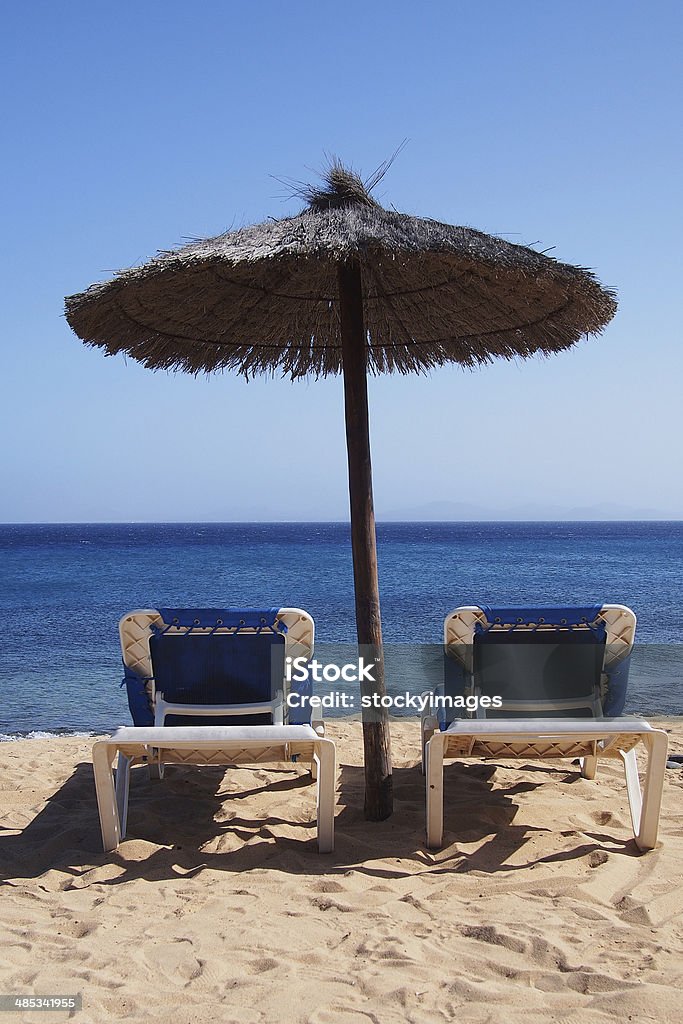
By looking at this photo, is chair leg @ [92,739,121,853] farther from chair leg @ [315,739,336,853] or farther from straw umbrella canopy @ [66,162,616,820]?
straw umbrella canopy @ [66,162,616,820]

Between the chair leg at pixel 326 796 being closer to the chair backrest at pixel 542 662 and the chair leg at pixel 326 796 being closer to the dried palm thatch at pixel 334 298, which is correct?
the chair backrest at pixel 542 662

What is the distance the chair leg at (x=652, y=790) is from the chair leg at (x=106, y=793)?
2.23 meters

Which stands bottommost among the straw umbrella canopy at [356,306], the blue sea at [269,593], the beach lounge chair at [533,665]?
the blue sea at [269,593]

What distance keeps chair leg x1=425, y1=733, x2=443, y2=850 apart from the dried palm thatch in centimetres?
208

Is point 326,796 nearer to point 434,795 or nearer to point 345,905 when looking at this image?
point 434,795

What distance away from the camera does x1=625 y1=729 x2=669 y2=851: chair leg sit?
3.55 metres

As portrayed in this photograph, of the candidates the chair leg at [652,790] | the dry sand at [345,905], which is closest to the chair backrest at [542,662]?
the dry sand at [345,905]

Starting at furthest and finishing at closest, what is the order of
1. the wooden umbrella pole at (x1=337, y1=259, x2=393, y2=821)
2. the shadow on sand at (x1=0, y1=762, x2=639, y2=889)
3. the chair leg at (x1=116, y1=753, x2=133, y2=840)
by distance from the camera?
the wooden umbrella pole at (x1=337, y1=259, x2=393, y2=821), the chair leg at (x1=116, y1=753, x2=133, y2=840), the shadow on sand at (x1=0, y1=762, x2=639, y2=889)

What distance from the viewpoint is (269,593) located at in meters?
27.7

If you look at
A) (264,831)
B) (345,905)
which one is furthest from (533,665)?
(345,905)

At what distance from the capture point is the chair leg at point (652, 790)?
3551mm

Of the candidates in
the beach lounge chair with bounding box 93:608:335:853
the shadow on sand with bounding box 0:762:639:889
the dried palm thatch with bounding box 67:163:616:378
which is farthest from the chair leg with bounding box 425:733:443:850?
the dried palm thatch with bounding box 67:163:616:378

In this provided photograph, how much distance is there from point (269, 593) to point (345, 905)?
24.8 meters

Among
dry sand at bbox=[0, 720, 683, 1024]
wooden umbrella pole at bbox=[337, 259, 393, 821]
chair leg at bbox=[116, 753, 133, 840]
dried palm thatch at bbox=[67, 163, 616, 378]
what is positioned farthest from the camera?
wooden umbrella pole at bbox=[337, 259, 393, 821]
